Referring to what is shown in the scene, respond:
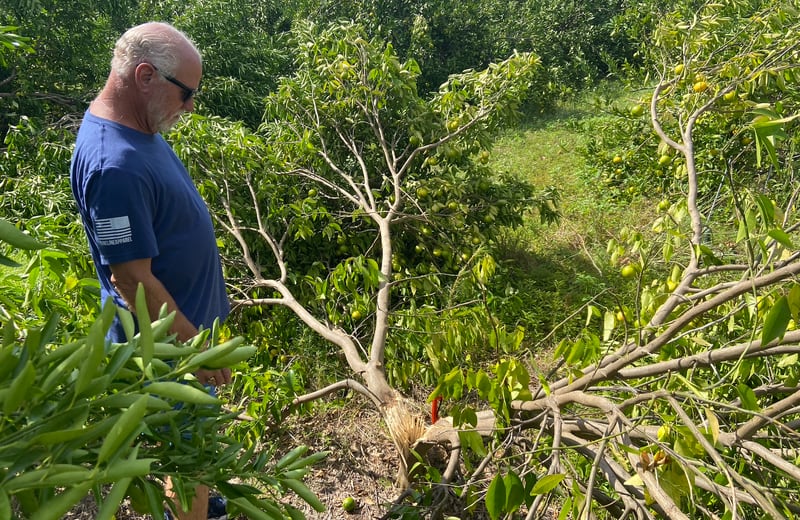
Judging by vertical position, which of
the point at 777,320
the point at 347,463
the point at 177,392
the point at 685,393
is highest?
the point at 177,392

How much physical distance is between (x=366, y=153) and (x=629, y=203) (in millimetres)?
2816

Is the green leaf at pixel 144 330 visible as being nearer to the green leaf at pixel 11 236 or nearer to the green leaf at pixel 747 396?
the green leaf at pixel 11 236

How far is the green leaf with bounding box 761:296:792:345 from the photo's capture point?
113cm

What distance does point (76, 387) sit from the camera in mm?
595

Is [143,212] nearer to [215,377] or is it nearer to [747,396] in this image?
[215,377]

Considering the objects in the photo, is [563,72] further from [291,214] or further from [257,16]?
[291,214]

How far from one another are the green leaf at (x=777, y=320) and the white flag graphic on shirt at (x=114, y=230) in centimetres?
162

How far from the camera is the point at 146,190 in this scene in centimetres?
174

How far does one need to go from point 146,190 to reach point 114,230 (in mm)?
153

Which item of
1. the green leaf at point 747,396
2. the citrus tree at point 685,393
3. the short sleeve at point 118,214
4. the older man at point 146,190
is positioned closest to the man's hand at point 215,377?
the older man at point 146,190

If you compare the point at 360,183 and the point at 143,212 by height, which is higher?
the point at 143,212

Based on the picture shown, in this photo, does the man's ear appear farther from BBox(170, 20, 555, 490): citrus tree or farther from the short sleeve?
BBox(170, 20, 555, 490): citrus tree

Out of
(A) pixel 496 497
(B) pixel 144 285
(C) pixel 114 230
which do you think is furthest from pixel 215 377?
(A) pixel 496 497

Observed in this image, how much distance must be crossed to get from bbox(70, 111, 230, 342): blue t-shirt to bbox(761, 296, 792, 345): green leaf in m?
1.34
